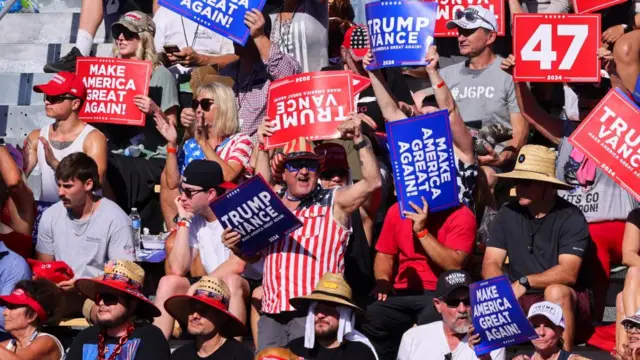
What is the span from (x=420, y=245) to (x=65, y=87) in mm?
3158

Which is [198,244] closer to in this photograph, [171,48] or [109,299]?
[109,299]

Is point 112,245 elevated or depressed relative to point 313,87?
depressed

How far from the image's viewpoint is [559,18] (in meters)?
11.8

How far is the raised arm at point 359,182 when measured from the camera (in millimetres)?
10500

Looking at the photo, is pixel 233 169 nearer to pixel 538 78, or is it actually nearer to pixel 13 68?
pixel 538 78

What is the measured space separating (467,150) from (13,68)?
5124 mm

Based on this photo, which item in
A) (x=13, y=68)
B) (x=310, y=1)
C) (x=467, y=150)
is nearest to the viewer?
(x=467, y=150)

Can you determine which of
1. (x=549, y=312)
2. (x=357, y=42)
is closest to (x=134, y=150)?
(x=357, y=42)

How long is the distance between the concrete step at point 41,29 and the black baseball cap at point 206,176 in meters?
4.19

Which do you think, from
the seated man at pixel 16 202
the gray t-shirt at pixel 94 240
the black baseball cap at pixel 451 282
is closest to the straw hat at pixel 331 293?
the black baseball cap at pixel 451 282

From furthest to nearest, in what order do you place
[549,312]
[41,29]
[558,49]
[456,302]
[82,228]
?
[41,29], [558,49], [82,228], [456,302], [549,312]

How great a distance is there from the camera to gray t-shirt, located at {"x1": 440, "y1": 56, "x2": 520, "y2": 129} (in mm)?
12562

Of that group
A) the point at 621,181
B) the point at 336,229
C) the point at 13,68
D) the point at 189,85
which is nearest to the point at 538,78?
the point at 621,181

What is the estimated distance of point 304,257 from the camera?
10641 mm
